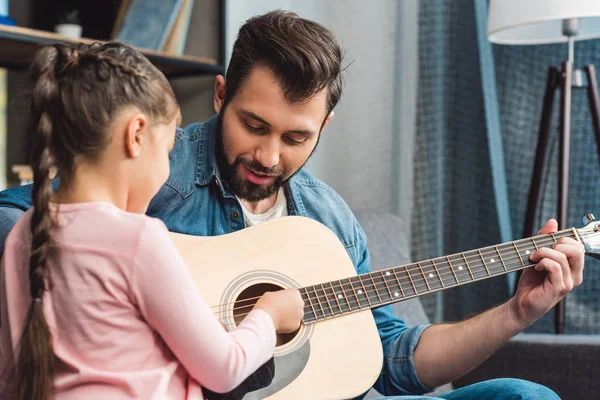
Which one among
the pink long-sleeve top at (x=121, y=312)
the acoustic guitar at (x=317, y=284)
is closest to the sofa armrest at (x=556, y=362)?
the acoustic guitar at (x=317, y=284)

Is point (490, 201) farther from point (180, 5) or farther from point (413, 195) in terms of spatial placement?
point (180, 5)

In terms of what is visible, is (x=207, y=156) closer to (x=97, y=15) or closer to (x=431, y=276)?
(x=431, y=276)

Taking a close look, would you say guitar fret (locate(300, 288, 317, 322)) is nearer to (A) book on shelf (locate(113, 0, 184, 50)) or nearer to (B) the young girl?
(B) the young girl

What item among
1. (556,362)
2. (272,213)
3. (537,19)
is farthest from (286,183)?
→ (537,19)

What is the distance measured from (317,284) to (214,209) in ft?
0.84

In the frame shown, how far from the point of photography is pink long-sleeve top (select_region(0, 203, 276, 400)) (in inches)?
31.7

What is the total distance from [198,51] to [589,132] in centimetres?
127

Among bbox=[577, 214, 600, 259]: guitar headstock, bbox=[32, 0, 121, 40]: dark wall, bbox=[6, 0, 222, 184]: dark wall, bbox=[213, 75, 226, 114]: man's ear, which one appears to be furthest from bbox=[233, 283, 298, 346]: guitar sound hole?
bbox=[32, 0, 121, 40]: dark wall

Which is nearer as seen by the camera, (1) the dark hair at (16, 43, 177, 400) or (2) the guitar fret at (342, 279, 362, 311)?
(1) the dark hair at (16, 43, 177, 400)

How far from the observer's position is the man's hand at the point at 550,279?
125cm

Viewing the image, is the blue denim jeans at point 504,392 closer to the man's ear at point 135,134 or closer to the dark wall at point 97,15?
the man's ear at point 135,134

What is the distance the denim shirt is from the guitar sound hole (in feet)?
0.55

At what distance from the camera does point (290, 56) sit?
125 centimetres

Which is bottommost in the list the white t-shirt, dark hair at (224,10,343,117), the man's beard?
the white t-shirt
